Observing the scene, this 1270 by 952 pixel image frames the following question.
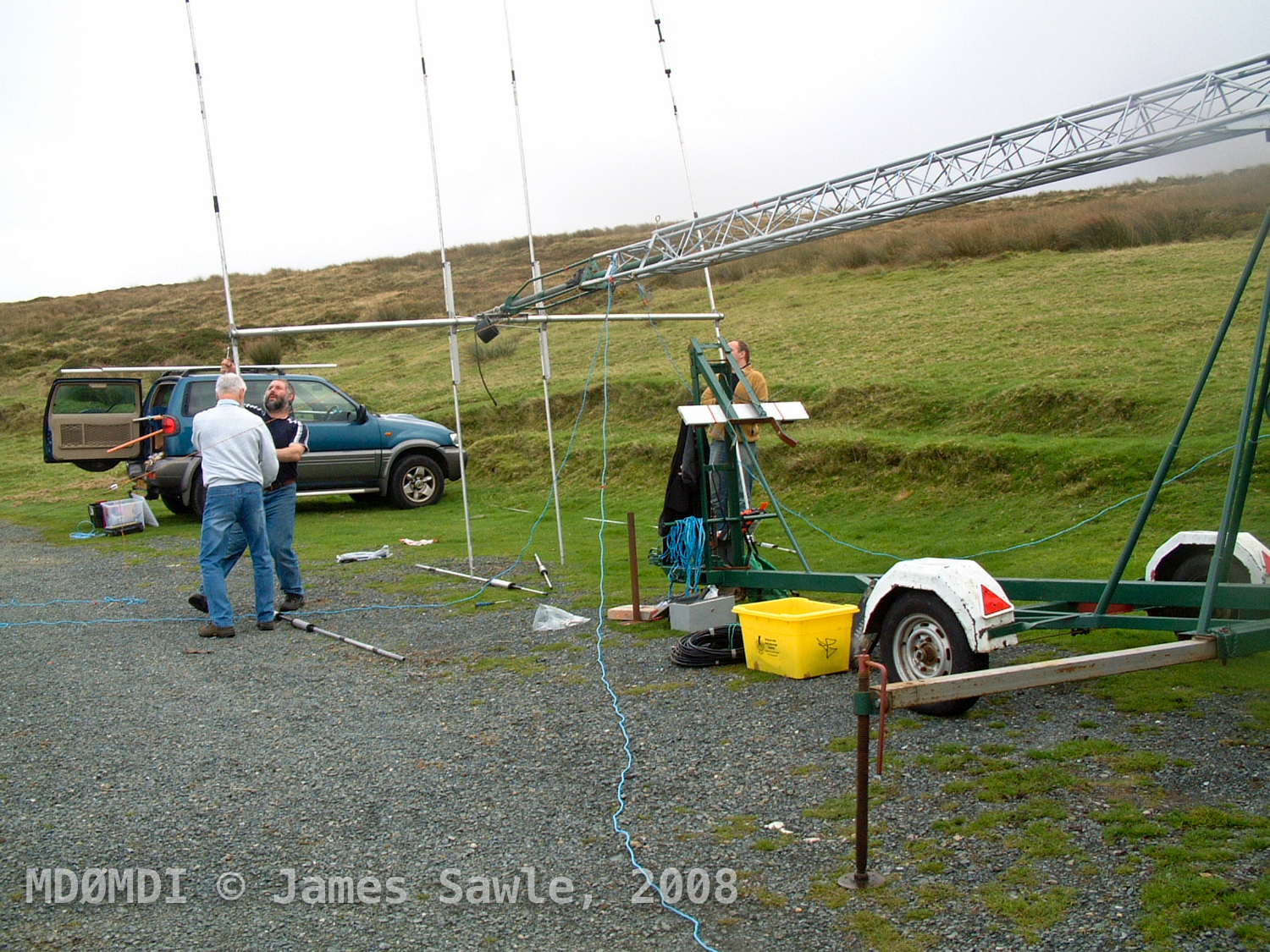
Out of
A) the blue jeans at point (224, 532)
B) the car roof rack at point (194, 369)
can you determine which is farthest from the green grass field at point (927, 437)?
the car roof rack at point (194, 369)

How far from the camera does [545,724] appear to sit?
19.0ft

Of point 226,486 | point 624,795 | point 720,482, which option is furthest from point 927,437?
point 624,795

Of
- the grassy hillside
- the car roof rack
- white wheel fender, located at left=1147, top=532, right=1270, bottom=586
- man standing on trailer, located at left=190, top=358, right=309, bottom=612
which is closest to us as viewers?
white wheel fender, located at left=1147, top=532, right=1270, bottom=586

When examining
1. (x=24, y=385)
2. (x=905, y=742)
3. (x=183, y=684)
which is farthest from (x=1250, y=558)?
(x=24, y=385)

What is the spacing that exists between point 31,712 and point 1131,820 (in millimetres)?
5954

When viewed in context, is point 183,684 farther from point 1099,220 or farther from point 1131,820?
point 1099,220

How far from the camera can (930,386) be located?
1472 cm

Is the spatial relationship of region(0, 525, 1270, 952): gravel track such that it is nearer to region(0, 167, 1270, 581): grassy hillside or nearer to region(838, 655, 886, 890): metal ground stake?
region(838, 655, 886, 890): metal ground stake

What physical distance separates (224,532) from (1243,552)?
7.01 metres

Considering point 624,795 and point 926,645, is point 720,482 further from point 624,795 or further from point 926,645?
point 624,795

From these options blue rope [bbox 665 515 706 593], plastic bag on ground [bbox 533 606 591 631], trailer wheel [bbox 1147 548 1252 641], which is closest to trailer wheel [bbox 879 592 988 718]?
trailer wheel [bbox 1147 548 1252 641]

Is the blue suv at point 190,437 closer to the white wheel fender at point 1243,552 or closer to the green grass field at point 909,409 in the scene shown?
the green grass field at point 909,409

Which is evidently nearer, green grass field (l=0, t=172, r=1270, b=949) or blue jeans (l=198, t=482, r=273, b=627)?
green grass field (l=0, t=172, r=1270, b=949)

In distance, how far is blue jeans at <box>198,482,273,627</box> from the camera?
333 inches
